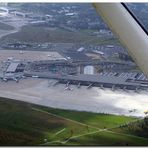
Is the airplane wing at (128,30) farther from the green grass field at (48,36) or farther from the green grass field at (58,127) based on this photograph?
the green grass field at (58,127)

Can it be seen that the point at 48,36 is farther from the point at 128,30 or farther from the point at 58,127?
the point at 128,30

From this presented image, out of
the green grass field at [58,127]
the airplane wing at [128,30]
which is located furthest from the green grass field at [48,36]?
the airplane wing at [128,30]

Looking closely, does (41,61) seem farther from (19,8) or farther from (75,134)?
(75,134)

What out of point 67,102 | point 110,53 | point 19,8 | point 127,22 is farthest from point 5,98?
point 127,22

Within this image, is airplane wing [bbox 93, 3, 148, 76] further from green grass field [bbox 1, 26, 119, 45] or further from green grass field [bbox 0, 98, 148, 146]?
green grass field [bbox 0, 98, 148, 146]

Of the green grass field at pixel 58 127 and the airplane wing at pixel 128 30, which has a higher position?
the airplane wing at pixel 128 30

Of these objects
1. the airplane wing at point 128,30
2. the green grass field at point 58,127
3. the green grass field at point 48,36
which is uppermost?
the green grass field at point 48,36
